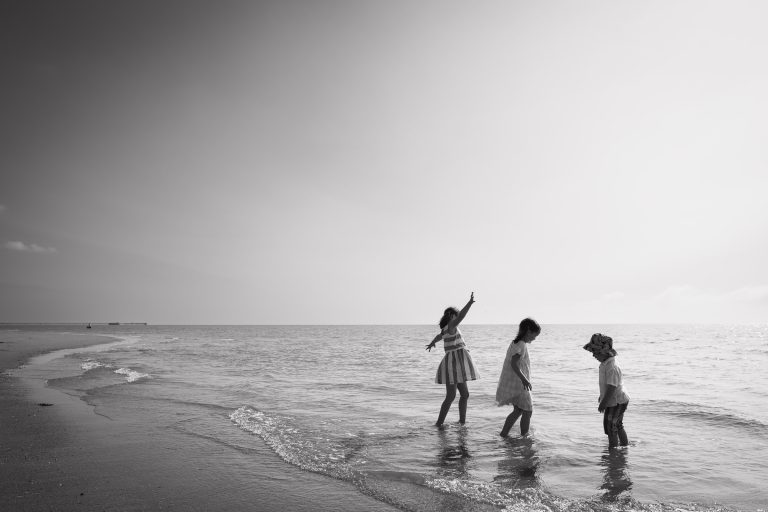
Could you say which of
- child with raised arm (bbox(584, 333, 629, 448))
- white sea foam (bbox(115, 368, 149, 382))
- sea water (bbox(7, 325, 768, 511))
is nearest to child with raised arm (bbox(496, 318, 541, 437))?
sea water (bbox(7, 325, 768, 511))

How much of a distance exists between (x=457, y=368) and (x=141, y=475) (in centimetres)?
512

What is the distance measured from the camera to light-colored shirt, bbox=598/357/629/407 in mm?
6535

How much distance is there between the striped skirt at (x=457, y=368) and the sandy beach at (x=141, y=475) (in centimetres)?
336

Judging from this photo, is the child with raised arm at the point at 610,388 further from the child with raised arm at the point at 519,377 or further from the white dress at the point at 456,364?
the white dress at the point at 456,364

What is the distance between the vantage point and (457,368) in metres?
8.07

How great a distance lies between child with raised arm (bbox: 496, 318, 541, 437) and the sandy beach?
3458 mm

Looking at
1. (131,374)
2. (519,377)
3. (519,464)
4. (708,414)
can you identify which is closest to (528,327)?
(519,377)

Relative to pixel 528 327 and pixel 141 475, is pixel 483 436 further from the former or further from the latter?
pixel 141 475

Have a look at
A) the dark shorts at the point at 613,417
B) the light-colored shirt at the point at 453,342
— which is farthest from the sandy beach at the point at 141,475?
the dark shorts at the point at 613,417

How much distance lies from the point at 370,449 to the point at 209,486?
272 cm

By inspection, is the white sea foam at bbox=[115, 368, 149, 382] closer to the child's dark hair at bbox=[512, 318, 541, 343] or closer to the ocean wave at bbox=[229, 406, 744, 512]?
the ocean wave at bbox=[229, 406, 744, 512]

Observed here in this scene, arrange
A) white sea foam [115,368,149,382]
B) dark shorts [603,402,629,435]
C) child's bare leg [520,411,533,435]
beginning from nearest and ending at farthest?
dark shorts [603,402,629,435], child's bare leg [520,411,533,435], white sea foam [115,368,149,382]

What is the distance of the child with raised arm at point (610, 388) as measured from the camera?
21.5 ft

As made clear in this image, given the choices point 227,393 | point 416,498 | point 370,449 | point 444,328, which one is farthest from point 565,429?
point 227,393
